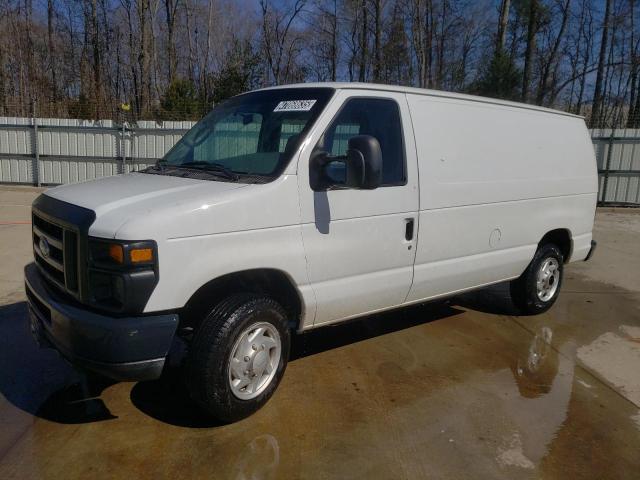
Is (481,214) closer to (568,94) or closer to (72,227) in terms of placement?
(72,227)

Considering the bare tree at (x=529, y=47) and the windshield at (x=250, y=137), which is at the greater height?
the bare tree at (x=529, y=47)

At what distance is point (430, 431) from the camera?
3.58 metres

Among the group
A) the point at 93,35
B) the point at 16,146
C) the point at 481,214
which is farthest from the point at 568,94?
the point at 481,214

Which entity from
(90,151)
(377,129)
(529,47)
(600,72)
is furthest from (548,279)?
(600,72)

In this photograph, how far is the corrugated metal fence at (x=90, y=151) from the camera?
15156mm

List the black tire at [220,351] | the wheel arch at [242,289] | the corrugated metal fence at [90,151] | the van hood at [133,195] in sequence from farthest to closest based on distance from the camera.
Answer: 1. the corrugated metal fence at [90,151]
2. the wheel arch at [242,289]
3. the black tire at [220,351]
4. the van hood at [133,195]

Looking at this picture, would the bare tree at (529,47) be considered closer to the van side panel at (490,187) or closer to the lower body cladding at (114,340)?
the van side panel at (490,187)

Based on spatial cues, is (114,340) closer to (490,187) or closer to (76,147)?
(490,187)

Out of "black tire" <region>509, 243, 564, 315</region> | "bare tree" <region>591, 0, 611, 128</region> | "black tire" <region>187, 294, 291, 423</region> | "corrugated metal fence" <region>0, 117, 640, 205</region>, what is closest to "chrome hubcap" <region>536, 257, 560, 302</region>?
"black tire" <region>509, 243, 564, 315</region>

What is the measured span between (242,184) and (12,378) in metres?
2.40

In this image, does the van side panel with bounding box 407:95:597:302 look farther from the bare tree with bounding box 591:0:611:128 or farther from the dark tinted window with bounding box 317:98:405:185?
the bare tree with bounding box 591:0:611:128

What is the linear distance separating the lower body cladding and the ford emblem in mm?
449

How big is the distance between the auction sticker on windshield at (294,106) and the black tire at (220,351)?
137 centimetres

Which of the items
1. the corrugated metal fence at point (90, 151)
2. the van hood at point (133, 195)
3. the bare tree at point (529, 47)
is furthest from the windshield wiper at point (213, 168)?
the bare tree at point (529, 47)
